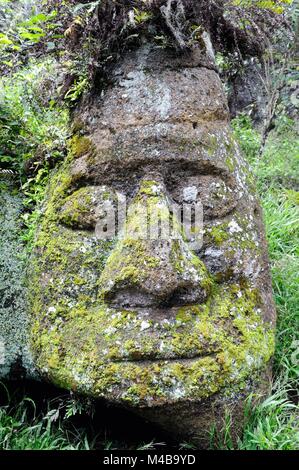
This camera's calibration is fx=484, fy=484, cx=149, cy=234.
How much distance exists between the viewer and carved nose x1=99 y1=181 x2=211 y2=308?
2.41 meters

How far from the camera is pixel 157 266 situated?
2.42 metres

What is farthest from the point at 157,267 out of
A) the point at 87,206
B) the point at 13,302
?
the point at 13,302

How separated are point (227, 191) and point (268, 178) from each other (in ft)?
11.6

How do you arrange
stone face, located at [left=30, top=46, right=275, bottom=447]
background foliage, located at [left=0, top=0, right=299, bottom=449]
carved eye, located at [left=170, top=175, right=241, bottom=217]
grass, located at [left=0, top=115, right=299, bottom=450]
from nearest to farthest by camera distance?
stone face, located at [left=30, top=46, right=275, bottom=447], grass, located at [left=0, top=115, right=299, bottom=450], background foliage, located at [left=0, top=0, right=299, bottom=449], carved eye, located at [left=170, top=175, right=241, bottom=217]

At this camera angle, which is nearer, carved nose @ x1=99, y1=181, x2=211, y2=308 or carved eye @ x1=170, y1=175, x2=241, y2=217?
carved nose @ x1=99, y1=181, x2=211, y2=308

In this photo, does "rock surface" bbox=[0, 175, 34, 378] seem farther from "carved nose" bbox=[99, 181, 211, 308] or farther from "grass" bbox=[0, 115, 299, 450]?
"carved nose" bbox=[99, 181, 211, 308]

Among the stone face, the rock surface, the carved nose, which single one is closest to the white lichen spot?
the stone face

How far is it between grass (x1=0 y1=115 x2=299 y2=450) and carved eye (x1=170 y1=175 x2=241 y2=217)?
1.07 m

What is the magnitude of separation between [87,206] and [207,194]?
682mm

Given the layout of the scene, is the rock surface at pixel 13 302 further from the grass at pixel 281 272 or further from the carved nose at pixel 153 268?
the grass at pixel 281 272

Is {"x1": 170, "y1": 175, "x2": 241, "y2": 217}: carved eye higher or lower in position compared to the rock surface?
higher

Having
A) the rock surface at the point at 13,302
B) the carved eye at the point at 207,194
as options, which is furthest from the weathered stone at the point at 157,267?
the rock surface at the point at 13,302

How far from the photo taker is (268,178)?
6152 millimetres

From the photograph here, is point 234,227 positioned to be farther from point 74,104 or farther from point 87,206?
point 74,104
